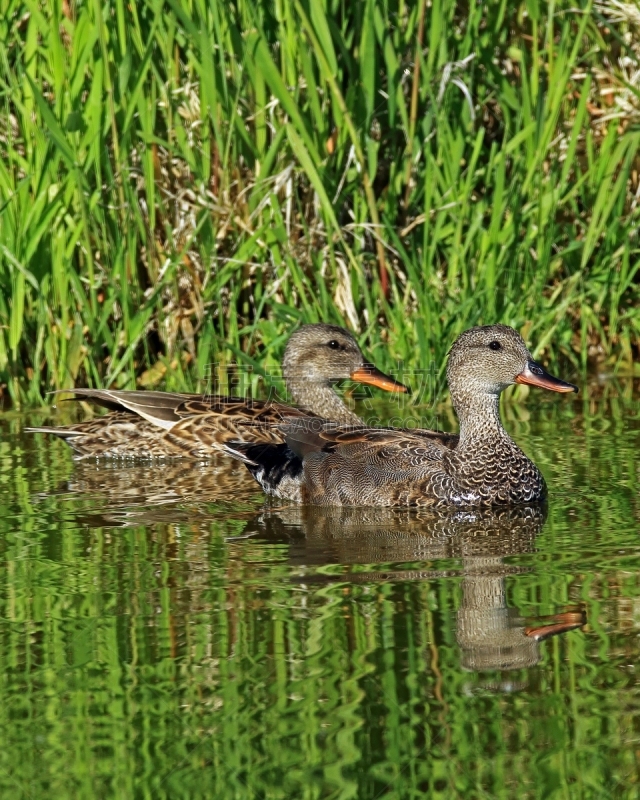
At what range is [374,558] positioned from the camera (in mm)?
5680

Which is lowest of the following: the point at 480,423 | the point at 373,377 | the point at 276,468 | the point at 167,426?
the point at 276,468

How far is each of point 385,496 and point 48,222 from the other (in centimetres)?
288

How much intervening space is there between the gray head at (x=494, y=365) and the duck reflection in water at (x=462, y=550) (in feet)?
2.35

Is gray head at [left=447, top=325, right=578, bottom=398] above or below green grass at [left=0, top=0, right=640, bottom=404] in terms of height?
below

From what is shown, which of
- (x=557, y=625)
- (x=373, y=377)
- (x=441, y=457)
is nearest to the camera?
(x=557, y=625)

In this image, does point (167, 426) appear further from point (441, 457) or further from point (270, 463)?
point (441, 457)

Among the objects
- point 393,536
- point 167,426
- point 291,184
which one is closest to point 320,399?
point 167,426

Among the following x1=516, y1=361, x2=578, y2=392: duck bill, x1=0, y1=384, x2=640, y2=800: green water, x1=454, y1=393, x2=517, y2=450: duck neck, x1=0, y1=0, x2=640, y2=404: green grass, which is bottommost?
x1=0, y1=384, x2=640, y2=800: green water

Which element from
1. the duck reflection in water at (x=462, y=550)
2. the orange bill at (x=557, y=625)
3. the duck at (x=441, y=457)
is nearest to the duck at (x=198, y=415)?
the duck at (x=441, y=457)

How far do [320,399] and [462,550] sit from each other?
3.09 m

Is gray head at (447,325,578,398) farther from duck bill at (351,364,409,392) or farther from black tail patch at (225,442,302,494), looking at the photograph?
duck bill at (351,364,409,392)

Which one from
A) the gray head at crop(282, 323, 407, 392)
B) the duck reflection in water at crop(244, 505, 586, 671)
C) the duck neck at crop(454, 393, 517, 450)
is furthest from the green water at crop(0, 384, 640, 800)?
the gray head at crop(282, 323, 407, 392)

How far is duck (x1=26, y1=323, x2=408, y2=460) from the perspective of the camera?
8094mm

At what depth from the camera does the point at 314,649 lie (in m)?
4.52
